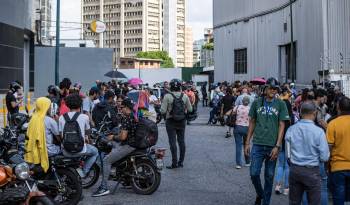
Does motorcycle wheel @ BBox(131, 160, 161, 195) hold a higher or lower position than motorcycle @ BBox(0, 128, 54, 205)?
lower

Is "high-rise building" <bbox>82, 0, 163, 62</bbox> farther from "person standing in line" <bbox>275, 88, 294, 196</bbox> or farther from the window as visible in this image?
"person standing in line" <bbox>275, 88, 294, 196</bbox>

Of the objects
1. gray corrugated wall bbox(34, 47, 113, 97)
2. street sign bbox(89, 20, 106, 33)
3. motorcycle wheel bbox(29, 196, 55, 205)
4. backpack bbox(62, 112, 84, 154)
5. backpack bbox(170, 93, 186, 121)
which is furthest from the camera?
gray corrugated wall bbox(34, 47, 113, 97)

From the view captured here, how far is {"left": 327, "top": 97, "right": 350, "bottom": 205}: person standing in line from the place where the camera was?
278 inches

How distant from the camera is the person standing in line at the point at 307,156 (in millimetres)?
6809

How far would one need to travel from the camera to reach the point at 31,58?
40.3m

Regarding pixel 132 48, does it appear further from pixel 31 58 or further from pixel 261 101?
pixel 261 101

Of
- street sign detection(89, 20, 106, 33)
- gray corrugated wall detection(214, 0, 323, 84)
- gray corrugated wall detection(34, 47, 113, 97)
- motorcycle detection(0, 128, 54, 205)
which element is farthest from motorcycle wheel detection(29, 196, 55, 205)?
gray corrugated wall detection(34, 47, 113, 97)

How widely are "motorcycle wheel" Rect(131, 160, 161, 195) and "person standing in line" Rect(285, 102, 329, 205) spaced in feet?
11.6

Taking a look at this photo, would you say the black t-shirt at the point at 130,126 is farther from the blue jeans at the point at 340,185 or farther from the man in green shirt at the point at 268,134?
the blue jeans at the point at 340,185

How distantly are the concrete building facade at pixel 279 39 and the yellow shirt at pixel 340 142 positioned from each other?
19.8 m

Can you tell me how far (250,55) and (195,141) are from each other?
3331cm

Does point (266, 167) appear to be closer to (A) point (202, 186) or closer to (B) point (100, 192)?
(A) point (202, 186)

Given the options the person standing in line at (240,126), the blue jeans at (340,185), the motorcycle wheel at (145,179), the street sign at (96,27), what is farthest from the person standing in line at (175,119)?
the street sign at (96,27)

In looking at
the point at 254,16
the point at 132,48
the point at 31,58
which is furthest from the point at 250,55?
the point at 132,48
